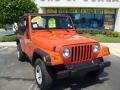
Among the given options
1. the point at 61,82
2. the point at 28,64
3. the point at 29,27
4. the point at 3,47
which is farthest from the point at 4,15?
the point at 61,82

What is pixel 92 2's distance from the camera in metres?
31.5

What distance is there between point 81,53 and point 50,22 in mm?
2264

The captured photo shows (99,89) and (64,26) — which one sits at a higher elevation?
(64,26)

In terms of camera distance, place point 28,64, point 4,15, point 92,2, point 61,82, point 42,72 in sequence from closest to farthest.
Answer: point 42,72
point 61,82
point 28,64
point 4,15
point 92,2

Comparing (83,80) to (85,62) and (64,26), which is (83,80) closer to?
(85,62)

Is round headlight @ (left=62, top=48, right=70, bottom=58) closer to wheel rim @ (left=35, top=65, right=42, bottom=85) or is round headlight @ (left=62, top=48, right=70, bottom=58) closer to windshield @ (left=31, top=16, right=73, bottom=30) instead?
wheel rim @ (left=35, top=65, right=42, bottom=85)

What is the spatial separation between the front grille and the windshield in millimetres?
2014

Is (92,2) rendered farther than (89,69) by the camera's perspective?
Yes

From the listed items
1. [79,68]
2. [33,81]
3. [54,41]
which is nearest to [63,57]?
[79,68]

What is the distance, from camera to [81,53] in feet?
22.7

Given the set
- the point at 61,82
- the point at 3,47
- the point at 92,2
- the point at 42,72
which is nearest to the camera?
the point at 42,72

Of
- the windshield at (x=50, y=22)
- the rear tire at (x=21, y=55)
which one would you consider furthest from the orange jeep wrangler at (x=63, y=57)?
the rear tire at (x=21, y=55)

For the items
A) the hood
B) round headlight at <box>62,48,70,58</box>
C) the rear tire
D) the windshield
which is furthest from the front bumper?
the rear tire

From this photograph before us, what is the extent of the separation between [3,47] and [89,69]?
9528 millimetres
